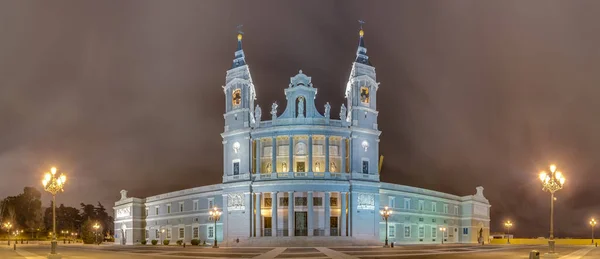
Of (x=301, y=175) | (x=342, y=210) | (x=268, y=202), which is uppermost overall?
(x=301, y=175)

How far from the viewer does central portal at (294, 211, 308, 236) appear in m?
81.8

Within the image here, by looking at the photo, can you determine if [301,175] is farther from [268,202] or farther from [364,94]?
[364,94]

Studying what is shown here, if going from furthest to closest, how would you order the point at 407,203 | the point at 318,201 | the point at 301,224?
the point at 407,203 < the point at 318,201 < the point at 301,224

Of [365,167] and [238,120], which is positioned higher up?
[238,120]

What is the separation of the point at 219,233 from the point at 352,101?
94.6ft

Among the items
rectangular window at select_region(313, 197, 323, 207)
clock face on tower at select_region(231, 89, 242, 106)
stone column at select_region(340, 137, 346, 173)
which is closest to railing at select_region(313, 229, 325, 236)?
rectangular window at select_region(313, 197, 323, 207)

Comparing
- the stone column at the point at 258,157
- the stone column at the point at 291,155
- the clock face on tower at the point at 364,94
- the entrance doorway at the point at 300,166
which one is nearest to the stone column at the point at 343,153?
the entrance doorway at the point at 300,166

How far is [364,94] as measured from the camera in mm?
88375

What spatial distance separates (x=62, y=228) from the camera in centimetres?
19512

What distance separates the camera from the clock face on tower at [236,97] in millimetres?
88625

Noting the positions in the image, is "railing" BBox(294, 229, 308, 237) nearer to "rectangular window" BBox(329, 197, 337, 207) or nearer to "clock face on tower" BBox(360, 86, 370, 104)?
"rectangular window" BBox(329, 197, 337, 207)

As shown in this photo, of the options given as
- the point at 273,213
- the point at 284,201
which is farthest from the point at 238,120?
the point at 273,213

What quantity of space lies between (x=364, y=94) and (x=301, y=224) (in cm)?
2193

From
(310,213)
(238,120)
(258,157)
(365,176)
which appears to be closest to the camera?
(310,213)
